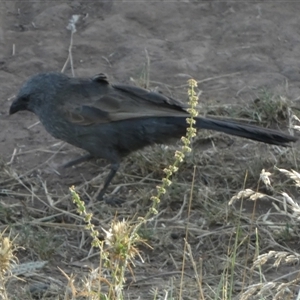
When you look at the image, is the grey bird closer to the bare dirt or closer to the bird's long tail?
the bird's long tail

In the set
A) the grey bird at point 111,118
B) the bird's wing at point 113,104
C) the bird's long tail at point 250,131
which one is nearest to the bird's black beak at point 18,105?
the grey bird at point 111,118

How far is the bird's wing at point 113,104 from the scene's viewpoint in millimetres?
5984

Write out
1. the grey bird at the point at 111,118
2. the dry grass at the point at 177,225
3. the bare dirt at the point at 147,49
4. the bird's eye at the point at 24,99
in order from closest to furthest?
the dry grass at the point at 177,225 < the grey bird at the point at 111,118 < the bird's eye at the point at 24,99 < the bare dirt at the point at 147,49

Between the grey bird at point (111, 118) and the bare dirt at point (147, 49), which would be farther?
the bare dirt at point (147, 49)

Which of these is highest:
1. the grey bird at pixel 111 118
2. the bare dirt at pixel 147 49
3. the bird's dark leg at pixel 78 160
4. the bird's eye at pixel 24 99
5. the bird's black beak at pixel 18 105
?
the grey bird at pixel 111 118

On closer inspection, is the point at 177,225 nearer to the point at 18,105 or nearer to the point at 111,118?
the point at 111,118

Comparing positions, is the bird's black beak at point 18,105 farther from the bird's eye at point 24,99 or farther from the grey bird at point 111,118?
the grey bird at point 111,118

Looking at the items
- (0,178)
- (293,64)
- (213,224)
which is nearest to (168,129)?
(213,224)

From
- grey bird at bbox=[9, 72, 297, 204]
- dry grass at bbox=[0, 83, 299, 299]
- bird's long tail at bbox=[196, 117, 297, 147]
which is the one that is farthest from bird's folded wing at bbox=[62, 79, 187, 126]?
dry grass at bbox=[0, 83, 299, 299]

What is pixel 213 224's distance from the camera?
555cm

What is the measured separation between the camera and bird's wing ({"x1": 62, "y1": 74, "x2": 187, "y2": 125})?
5.98m

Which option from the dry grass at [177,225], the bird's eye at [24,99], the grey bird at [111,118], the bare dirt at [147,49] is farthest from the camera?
the bare dirt at [147,49]

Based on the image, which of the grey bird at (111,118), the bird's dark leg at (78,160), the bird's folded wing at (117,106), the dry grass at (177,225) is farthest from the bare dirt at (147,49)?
the bird's folded wing at (117,106)

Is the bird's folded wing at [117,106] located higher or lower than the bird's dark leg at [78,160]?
higher
